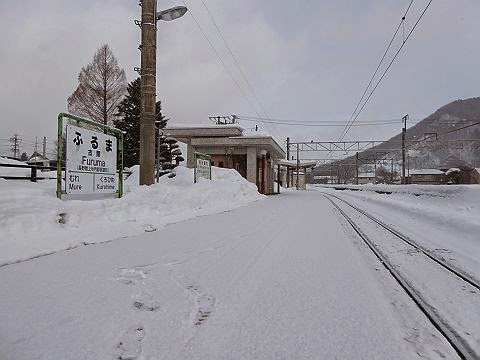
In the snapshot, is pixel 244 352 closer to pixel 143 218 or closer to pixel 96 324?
pixel 96 324

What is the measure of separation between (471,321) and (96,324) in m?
2.94

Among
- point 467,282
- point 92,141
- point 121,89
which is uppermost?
point 121,89

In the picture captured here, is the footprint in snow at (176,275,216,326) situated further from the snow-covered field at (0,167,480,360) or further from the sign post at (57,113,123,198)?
the sign post at (57,113,123,198)

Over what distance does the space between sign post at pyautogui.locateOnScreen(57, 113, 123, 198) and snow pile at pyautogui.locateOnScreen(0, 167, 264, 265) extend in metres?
0.44

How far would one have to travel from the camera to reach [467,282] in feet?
12.1

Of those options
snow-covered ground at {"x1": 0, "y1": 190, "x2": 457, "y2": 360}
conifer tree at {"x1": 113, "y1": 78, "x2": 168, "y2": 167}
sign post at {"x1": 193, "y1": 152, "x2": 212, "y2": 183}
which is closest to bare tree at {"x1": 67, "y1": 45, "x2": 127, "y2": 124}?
conifer tree at {"x1": 113, "y1": 78, "x2": 168, "y2": 167}

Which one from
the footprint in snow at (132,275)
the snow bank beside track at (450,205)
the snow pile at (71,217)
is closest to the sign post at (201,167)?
the snow pile at (71,217)

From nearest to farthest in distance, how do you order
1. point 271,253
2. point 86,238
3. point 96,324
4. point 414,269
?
point 96,324
point 414,269
point 271,253
point 86,238

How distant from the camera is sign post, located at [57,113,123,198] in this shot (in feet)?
20.9

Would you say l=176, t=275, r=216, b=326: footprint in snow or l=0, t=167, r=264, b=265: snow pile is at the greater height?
l=0, t=167, r=264, b=265: snow pile

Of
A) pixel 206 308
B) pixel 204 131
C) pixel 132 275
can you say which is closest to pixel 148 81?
pixel 132 275

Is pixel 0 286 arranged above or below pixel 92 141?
below

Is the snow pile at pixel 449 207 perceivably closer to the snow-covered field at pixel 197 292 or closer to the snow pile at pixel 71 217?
the snow-covered field at pixel 197 292

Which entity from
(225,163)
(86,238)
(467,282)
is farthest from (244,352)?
(225,163)
